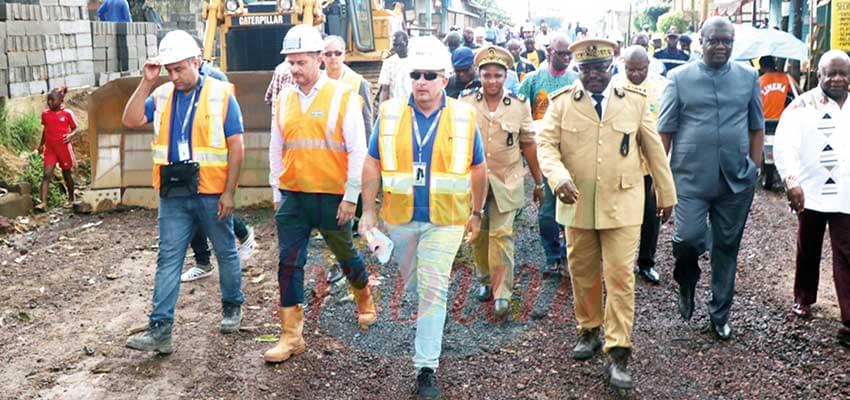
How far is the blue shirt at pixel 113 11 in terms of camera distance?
53.3 feet

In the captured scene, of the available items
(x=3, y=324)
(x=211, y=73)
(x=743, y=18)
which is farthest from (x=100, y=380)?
(x=743, y=18)

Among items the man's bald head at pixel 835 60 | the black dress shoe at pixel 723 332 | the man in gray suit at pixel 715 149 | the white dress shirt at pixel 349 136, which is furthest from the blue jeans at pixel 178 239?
the man's bald head at pixel 835 60

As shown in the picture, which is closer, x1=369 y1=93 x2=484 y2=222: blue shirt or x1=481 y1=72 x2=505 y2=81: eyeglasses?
x1=369 y1=93 x2=484 y2=222: blue shirt

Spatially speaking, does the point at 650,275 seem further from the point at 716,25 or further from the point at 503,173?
the point at 716,25

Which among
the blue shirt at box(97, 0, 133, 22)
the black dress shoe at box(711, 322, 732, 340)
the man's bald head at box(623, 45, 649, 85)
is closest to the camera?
the black dress shoe at box(711, 322, 732, 340)

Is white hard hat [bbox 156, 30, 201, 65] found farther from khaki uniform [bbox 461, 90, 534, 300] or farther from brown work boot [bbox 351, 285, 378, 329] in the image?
khaki uniform [bbox 461, 90, 534, 300]

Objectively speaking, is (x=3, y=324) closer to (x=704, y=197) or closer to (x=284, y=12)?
(x=704, y=197)

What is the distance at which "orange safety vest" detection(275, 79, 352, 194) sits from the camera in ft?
18.7

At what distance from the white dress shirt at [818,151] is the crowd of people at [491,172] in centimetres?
1

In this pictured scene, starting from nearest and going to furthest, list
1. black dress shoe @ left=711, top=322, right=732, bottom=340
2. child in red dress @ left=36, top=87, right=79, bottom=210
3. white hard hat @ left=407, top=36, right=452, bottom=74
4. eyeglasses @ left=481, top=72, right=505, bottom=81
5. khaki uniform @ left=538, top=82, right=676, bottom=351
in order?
white hard hat @ left=407, top=36, right=452, bottom=74
khaki uniform @ left=538, top=82, right=676, bottom=351
black dress shoe @ left=711, top=322, right=732, bottom=340
eyeglasses @ left=481, top=72, right=505, bottom=81
child in red dress @ left=36, top=87, right=79, bottom=210

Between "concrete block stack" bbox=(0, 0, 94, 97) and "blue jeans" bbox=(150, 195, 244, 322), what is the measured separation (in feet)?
24.3

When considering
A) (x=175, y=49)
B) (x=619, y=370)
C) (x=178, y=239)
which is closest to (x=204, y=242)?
(x=178, y=239)

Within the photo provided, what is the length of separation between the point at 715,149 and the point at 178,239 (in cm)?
339

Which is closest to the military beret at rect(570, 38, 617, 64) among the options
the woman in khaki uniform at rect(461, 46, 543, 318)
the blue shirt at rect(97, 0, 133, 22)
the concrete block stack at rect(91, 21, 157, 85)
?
the woman in khaki uniform at rect(461, 46, 543, 318)
